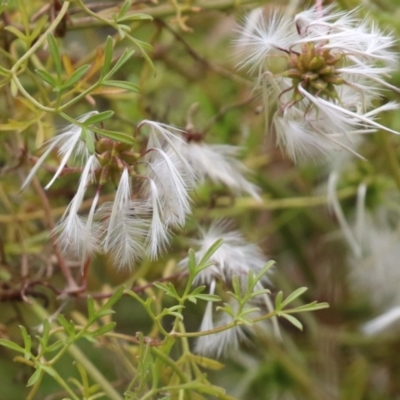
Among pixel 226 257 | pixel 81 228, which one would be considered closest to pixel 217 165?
pixel 226 257

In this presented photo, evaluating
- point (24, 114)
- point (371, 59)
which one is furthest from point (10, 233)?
point (371, 59)

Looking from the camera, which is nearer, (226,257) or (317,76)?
(317,76)

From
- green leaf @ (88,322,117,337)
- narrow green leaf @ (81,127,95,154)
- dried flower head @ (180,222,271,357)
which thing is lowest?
dried flower head @ (180,222,271,357)

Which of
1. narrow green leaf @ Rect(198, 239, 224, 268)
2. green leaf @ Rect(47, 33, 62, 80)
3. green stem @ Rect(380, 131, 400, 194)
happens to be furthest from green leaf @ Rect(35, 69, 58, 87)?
green stem @ Rect(380, 131, 400, 194)

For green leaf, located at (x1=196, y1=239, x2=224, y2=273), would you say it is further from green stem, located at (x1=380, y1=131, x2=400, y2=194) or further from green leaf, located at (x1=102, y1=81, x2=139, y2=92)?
green stem, located at (x1=380, y1=131, x2=400, y2=194)

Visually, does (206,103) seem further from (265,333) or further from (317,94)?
(317,94)

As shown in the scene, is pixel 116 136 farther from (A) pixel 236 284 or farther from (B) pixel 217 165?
(B) pixel 217 165

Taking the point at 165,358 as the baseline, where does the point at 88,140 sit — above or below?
above

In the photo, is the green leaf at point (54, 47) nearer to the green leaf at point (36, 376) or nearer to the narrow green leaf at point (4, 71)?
the narrow green leaf at point (4, 71)

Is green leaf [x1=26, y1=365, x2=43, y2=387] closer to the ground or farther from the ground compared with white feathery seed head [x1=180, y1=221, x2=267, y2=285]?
farther from the ground

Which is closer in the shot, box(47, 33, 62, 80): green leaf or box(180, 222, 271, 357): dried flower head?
box(47, 33, 62, 80): green leaf

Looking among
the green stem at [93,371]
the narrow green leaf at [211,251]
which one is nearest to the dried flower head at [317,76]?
the narrow green leaf at [211,251]
